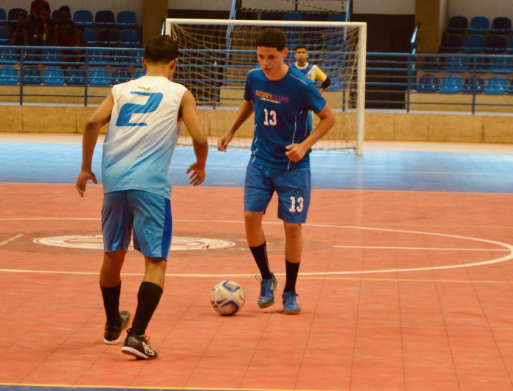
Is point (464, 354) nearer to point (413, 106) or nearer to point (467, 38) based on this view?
point (413, 106)

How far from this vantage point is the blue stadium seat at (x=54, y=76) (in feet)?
79.0

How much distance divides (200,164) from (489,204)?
7.78 metres

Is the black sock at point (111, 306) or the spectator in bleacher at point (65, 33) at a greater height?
the spectator in bleacher at point (65, 33)

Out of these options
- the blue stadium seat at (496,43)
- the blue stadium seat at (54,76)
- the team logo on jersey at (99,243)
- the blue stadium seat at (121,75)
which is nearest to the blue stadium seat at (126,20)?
the blue stadium seat at (121,75)

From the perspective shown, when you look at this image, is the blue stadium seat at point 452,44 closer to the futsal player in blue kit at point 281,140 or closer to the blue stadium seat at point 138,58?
the blue stadium seat at point 138,58

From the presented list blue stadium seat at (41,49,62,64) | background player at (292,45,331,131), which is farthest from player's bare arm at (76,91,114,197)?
blue stadium seat at (41,49,62,64)

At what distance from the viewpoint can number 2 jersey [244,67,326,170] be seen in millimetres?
5887

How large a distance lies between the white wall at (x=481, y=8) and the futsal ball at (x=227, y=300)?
23.6 m

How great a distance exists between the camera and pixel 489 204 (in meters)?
11.8

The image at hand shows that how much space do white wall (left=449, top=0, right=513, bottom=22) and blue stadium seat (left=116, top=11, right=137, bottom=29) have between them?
10417mm

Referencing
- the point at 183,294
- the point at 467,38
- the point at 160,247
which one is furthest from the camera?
the point at 467,38

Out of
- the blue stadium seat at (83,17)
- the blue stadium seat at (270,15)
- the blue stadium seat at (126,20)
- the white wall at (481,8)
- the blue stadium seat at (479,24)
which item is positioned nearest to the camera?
the blue stadium seat at (479,24)

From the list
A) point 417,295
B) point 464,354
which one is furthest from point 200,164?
point 417,295

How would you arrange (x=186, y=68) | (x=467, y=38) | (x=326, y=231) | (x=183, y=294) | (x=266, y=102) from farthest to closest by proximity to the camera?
1. (x=467, y=38)
2. (x=186, y=68)
3. (x=326, y=231)
4. (x=183, y=294)
5. (x=266, y=102)
